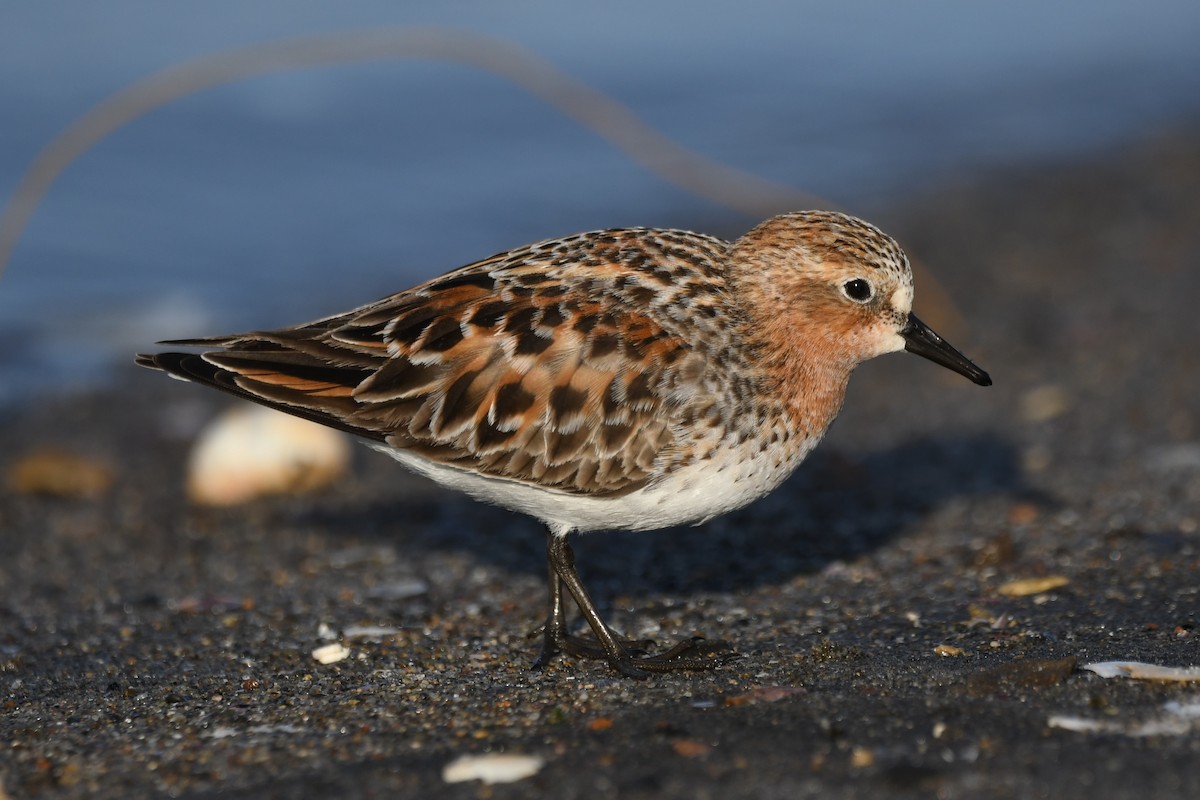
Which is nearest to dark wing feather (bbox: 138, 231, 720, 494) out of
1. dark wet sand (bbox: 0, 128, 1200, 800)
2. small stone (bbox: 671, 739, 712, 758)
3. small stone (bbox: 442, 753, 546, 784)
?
dark wet sand (bbox: 0, 128, 1200, 800)

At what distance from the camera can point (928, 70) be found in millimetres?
17750

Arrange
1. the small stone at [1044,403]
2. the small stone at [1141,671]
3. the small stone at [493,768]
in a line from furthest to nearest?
the small stone at [1044,403] < the small stone at [1141,671] < the small stone at [493,768]

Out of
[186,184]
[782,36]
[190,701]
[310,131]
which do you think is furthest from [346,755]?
[782,36]

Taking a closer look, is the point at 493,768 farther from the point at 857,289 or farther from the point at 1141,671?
the point at 857,289

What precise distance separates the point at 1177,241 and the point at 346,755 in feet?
28.9

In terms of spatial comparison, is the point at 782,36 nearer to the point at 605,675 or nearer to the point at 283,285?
the point at 283,285

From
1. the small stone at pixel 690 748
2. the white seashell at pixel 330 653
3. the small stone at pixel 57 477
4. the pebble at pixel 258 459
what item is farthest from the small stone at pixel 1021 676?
the small stone at pixel 57 477

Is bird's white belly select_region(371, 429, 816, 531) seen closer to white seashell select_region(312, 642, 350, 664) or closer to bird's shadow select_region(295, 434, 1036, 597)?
white seashell select_region(312, 642, 350, 664)

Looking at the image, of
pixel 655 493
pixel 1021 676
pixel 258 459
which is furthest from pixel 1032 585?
pixel 258 459

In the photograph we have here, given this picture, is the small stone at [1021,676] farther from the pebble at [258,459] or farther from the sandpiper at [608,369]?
the pebble at [258,459]

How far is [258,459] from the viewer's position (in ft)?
24.9

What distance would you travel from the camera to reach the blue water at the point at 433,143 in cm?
1220

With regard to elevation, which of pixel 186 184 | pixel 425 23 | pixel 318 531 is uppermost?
pixel 425 23

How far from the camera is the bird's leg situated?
5.01m
